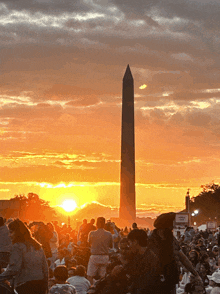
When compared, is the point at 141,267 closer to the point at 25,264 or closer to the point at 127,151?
the point at 25,264

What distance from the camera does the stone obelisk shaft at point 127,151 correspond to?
144 ft

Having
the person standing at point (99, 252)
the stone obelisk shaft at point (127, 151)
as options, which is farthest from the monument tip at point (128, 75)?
the person standing at point (99, 252)

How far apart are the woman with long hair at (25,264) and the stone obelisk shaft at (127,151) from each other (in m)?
36.9

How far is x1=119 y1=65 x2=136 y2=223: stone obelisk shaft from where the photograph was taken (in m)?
43.8

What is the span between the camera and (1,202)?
292 feet

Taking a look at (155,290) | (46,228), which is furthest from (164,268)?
(46,228)

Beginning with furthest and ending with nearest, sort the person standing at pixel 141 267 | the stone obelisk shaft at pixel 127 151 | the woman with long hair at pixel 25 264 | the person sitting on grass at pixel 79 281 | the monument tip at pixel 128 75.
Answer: the monument tip at pixel 128 75 < the stone obelisk shaft at pixel 127 151 < the person sitting on grass at pixel 79 281 < the woman with long hair at pixel 25 264 < the person standing at pixel 141 267

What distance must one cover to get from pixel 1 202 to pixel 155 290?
8536 centimetres

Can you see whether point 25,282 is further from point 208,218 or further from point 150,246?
point 208,218

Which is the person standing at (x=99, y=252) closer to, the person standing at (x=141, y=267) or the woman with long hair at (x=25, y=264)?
the woman with long hair at (x=25, y=264)

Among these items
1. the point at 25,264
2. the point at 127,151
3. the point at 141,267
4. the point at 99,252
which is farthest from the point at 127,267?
the point at 127,151

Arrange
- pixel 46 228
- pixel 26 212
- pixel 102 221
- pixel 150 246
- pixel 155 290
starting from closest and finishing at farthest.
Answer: pixel 155 290 < pixel 150 246 < pixel 102 221 < pixel 46 228 < pixel 26 212

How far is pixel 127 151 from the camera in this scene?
144 feet

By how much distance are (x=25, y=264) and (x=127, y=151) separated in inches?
1463
